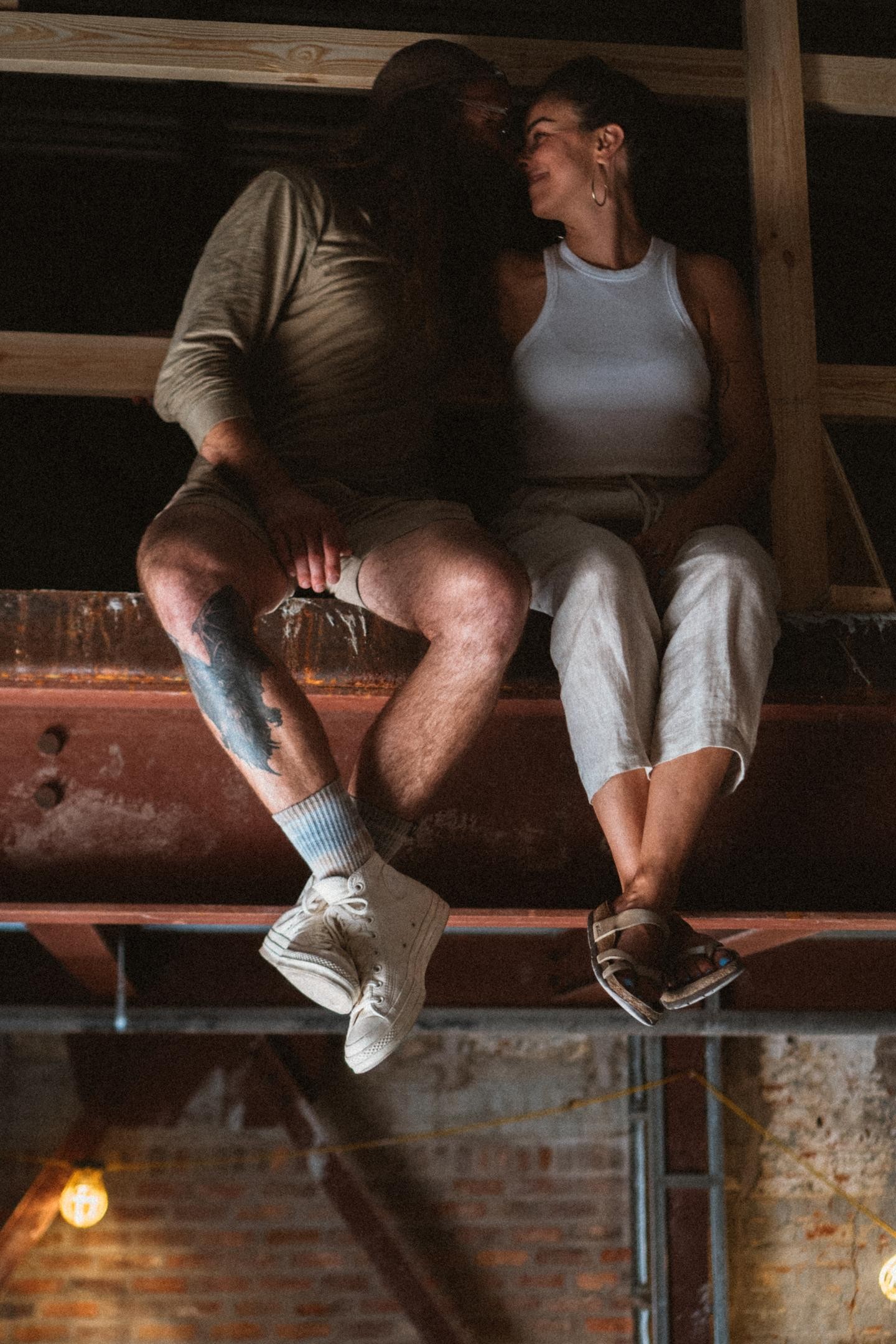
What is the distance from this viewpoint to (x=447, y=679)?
1.95 m

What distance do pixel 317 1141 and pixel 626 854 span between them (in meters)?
3.56

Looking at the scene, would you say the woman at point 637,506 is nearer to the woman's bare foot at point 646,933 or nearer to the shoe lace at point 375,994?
the woman's bare foot at point 646,933

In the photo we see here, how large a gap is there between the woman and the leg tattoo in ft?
1.66

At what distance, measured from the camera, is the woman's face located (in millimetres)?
2635

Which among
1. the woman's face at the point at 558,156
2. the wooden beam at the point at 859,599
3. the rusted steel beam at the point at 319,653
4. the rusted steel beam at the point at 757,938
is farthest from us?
the rusted steel beam at the point at 757,938

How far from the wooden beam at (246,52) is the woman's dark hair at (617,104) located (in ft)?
0.60

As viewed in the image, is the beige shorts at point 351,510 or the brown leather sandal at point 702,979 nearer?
the brown leather sandal at point 702,979

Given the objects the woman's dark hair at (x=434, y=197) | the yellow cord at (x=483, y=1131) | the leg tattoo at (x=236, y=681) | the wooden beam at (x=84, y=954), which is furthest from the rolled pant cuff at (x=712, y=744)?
the yellow cord at (x=483, y=1131)

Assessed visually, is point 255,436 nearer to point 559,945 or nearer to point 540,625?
point 540,625

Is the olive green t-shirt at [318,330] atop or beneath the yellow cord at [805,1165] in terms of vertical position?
atop

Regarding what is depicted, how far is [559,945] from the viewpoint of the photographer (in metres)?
3.53

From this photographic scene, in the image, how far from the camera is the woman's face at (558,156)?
8.64 feet

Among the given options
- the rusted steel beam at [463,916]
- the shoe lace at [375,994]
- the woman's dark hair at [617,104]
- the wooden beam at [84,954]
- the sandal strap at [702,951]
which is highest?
the woman's dark hair at [617,104]

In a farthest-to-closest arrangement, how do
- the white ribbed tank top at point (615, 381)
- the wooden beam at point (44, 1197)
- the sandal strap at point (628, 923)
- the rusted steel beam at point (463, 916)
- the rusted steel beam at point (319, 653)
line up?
the wooden beam at point (44, 1197), the white ribbed tank top at point (615, 381), the rusted steel beam at point (463, 916), the rusted steel beam at point (319, 653), the sandal strap at point (628, 923)
